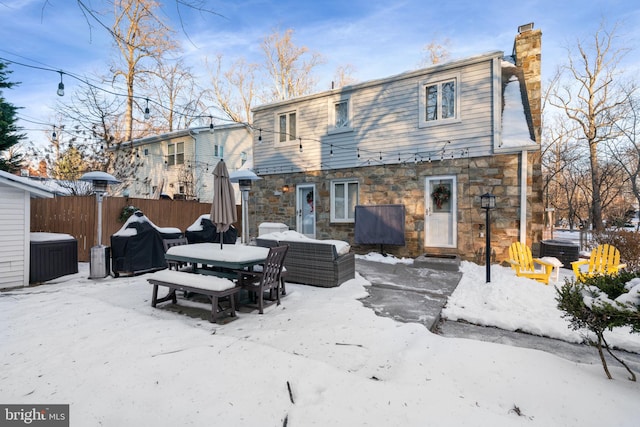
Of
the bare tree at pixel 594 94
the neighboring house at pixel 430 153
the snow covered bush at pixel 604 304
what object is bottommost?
the snow covered bush at pixel 604 304

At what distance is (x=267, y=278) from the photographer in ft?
13.5

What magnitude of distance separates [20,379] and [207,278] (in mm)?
1775

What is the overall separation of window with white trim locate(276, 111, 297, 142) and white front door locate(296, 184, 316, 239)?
1826 mm

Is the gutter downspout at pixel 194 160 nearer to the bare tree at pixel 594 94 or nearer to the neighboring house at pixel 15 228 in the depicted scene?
the neighboring house at pixel 15 228

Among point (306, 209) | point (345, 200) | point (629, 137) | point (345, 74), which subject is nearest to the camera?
point (345, 200)

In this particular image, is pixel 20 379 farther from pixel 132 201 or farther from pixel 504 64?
pixel 504 64

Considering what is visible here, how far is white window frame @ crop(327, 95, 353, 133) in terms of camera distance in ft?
30.8

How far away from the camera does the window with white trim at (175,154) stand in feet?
52.3

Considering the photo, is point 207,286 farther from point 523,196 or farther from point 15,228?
point 523,196

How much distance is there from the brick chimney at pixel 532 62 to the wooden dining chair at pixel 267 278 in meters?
7.24

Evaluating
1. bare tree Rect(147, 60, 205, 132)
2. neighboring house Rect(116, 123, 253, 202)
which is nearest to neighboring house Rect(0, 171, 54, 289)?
neighboring house Rect(116, 123, 253, 202)

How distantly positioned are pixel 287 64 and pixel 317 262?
59.7ft

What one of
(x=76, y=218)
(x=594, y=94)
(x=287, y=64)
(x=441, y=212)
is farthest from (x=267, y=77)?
(x=594, y=94)

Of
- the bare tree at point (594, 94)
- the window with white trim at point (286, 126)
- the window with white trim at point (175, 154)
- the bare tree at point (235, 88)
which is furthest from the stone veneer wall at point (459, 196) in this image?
the bare tree at point (235, 88)
